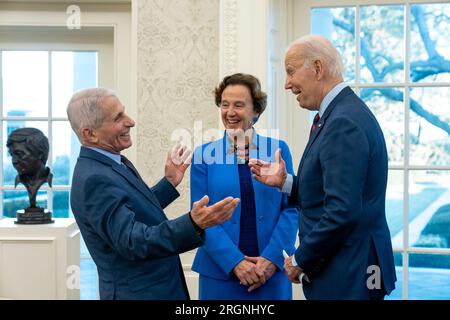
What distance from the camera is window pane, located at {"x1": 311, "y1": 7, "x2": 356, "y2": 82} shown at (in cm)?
374

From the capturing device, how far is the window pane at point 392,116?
12.1ft

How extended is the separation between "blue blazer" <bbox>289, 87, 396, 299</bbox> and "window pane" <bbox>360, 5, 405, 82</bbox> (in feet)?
5.50

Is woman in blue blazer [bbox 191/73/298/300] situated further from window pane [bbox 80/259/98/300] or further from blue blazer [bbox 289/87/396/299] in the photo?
window pane [bbox 80/259/98/300]

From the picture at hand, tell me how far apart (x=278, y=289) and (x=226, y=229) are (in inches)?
13.1

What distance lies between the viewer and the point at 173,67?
362cm

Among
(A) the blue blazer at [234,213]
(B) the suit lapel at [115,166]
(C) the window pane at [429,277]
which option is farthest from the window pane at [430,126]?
(B) the suit lapel at [115,166]

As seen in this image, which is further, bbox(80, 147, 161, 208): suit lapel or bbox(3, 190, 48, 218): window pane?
bbox(3, 190, 48, 218): window pane

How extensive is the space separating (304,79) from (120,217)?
805mm

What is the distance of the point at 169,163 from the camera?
7.93 ft

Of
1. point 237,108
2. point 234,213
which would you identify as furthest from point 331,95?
point 234,213

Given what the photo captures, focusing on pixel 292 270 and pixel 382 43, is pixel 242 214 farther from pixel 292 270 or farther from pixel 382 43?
pixel 382 43


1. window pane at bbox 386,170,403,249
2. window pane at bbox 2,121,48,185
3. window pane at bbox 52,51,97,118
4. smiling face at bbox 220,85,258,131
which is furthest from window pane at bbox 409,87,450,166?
window pane at bbox 2,121,48,185
